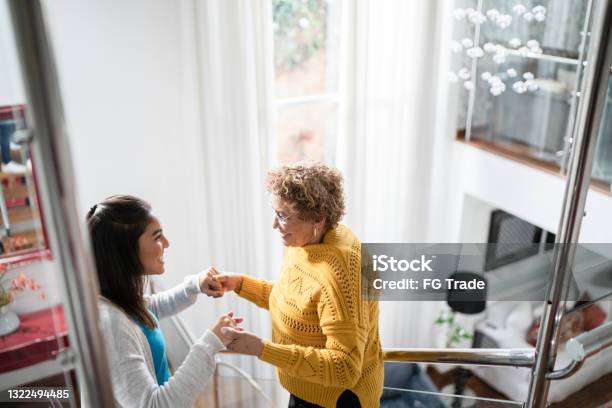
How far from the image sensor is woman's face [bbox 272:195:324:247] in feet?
5.13

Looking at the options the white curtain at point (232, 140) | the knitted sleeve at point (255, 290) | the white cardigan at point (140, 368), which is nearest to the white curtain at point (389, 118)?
the white curtain at point (232, 140)

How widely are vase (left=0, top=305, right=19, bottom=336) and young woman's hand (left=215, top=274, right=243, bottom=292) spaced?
1.97 feet

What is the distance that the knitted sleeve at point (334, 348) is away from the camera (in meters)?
1.47

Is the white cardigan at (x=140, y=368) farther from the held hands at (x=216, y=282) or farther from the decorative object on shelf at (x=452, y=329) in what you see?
the decorative object on shelf at (x=452, y=329)

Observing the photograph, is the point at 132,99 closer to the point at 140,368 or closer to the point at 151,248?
the point at 151,248

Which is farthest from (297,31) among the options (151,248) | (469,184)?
(151,248)

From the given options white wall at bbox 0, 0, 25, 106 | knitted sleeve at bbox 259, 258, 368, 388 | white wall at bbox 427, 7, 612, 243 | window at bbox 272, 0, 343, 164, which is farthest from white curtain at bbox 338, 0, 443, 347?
white wall at bbox 0, 0, 25, 106

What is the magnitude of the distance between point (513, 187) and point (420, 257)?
2.42 meters

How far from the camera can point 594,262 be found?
1.77 m

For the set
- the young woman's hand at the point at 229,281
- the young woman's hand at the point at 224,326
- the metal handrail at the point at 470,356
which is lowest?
the metal handrail at the point at 470,356

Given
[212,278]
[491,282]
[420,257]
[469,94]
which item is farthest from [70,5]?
[491,282]

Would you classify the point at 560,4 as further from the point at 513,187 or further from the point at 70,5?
the point at 70,5

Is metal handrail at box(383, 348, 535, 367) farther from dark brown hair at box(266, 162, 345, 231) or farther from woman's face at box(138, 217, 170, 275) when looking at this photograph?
woman's face at box(138, 217, 170, 275)

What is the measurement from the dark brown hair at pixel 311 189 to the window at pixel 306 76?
179cm
